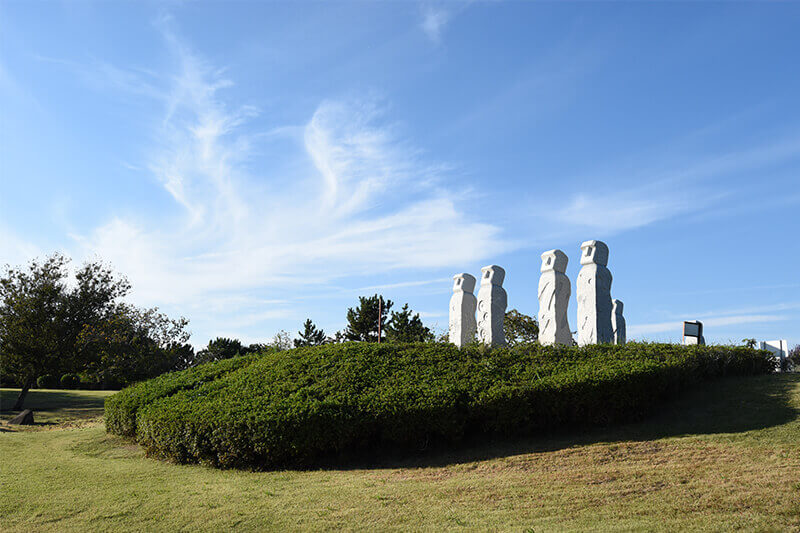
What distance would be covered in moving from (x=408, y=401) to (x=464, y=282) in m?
7.76

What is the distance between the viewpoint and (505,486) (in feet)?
20.5

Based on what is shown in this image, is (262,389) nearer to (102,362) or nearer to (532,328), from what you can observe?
(102,362)

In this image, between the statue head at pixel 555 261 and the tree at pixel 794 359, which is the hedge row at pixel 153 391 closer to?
the statue head at pixel 555 261

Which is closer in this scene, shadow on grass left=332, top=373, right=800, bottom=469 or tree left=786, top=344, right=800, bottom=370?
shadow on grass left=332, top=373, right=800, bottom=469

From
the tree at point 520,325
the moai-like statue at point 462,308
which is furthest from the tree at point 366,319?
the moai-like statue at point 462,308

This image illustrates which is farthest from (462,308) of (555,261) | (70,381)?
(70,381)

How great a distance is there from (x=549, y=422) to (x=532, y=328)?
835 inches

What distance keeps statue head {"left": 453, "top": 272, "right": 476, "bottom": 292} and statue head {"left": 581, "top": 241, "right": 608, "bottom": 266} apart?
12.8 feet

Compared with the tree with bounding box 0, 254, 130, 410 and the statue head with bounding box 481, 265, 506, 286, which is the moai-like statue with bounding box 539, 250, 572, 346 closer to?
the statue head with bounding box 481, 265, 506, 286

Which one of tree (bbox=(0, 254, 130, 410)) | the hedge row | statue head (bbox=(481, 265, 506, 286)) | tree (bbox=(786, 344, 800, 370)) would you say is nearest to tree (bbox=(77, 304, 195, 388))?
tree (bbox=(0, 254, 130, 410))

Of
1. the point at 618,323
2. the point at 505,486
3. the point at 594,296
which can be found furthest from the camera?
the point at 618,323

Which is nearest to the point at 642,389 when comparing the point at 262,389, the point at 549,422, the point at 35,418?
the point at 549,422

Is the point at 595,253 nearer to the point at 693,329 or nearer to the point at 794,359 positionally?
the point at 693,329

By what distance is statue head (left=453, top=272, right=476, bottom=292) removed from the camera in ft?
51.2
